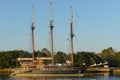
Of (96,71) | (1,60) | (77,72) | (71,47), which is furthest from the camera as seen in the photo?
(1,60)

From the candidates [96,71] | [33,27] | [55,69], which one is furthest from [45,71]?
[96,71]

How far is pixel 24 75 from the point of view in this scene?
13525 centimetres

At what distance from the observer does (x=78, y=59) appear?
19612 cm

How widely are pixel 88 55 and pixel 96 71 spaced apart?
25.6 metres

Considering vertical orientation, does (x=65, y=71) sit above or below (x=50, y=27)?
below

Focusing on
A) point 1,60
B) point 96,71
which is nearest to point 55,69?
point 96,71

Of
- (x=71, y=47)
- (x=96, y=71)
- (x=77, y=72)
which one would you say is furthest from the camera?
(x=96, y=71)

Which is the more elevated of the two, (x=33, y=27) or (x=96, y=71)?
(x=33, y=27)

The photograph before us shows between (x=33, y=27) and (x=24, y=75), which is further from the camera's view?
(x=33, y=27)

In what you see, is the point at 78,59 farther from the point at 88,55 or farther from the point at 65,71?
the point at 65,71

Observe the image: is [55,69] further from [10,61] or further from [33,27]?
[10,61]

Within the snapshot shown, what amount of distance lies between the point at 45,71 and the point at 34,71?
4.49 meters

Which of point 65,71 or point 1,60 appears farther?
point 1,60

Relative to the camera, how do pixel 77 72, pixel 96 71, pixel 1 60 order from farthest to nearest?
pixel 1 60 < pixel 96 71 < pixel 77 72
